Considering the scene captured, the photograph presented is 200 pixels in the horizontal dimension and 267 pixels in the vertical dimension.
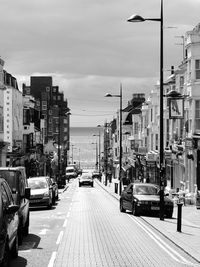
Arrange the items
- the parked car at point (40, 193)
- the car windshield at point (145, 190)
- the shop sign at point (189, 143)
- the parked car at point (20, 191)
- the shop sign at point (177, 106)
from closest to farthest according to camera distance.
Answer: the parked car at point (20, 191) < the car windshield at point (145, 190) < the parked car at point (40, 193) < the shop sign at point (177, 106) < the shop sign at point (189, 143)

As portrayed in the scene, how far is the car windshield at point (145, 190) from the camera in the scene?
2956 cm

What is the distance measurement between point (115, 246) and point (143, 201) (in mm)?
11226

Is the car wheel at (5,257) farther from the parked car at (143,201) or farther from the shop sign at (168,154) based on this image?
the shop sign at (168,154)

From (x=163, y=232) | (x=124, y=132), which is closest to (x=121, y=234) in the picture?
(x=163, y=232)

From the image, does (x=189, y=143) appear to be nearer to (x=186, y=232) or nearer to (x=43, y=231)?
(x=186, y=232)

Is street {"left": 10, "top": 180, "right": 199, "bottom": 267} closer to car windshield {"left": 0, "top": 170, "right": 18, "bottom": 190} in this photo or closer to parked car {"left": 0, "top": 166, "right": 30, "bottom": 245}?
parked car {"left": 0, "top": 166, "right": 30, "bottom": 245}

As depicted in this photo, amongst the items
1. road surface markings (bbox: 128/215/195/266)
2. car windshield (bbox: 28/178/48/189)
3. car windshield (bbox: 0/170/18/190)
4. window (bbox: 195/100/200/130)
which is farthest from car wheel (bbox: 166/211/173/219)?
window (bbox: 195/100/200/130)

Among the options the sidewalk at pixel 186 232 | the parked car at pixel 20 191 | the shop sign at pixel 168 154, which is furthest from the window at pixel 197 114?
the parked car at pixel 20 191

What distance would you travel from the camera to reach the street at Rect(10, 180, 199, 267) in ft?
46.4

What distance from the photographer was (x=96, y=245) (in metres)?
17.0

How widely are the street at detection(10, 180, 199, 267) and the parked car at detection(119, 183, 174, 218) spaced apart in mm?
2533

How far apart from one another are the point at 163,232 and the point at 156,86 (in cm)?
4688

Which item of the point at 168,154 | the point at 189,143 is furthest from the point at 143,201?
the point at 168,154

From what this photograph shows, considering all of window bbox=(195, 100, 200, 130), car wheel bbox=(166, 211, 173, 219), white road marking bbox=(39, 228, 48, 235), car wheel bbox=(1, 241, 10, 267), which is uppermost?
window bbox=(195, 100, 200, 130)
